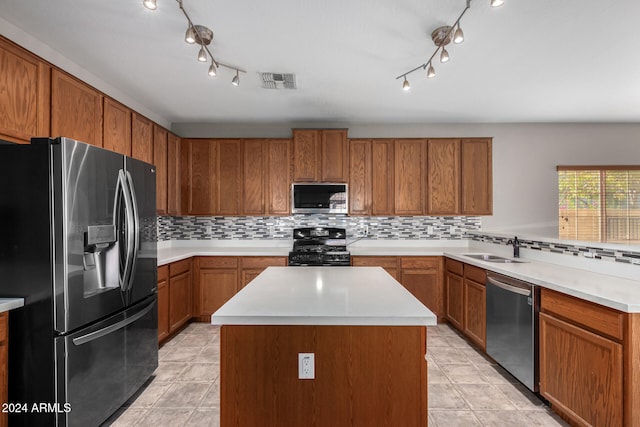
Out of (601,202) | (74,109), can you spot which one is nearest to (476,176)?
(601,202)

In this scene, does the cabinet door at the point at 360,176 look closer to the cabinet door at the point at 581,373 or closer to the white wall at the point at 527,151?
the white wall at the point at 527,151

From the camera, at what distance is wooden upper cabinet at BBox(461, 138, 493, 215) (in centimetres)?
390

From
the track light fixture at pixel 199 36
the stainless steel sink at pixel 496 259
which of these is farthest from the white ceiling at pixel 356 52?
the stainless steel sink at pixel 496 259

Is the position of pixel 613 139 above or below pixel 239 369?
above

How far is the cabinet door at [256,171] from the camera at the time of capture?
395 cm

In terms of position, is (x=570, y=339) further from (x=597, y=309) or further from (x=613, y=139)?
(x=613, y=139)

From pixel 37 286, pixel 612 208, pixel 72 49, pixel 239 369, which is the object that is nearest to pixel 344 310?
pixel 239 369

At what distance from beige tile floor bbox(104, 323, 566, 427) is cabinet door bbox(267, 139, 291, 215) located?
72.5 inches

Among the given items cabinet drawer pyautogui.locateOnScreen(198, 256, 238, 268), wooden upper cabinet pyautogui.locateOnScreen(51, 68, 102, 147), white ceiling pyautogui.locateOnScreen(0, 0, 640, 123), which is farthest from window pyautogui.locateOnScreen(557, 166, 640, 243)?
wooden upper cabinet pyautogui.locateOnScreen(51, 68, 102, 147)

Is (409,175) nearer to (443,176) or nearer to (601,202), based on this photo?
(443,176)

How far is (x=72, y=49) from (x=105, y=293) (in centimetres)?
188

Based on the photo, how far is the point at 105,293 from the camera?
1870 millimetres

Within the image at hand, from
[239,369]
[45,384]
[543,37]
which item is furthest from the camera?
[543,37]

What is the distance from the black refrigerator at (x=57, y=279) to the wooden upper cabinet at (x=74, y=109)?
0.55 metres
